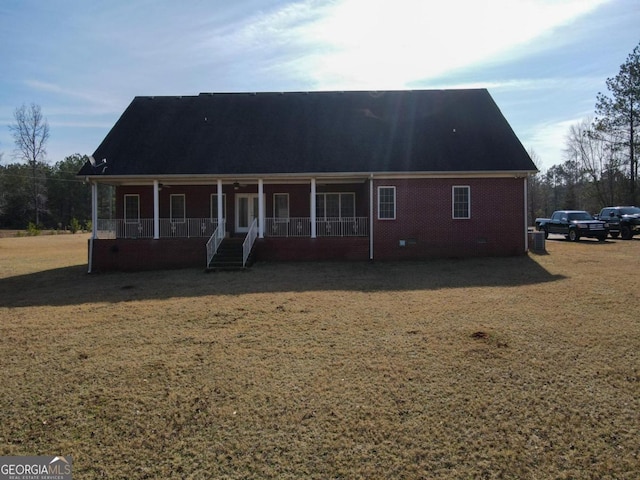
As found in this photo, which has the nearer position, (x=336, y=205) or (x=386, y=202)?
(x=386, y=202)

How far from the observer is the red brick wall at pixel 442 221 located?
Result: 17281mm

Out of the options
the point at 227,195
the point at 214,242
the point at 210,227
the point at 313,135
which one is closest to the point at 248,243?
the point at 214,242

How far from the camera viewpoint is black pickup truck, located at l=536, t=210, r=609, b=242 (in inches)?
890

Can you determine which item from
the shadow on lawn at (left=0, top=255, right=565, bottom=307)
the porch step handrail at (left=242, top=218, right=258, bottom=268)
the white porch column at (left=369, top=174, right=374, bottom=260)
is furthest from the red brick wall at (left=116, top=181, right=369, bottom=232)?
the shadow on lawn at (left=0, top=255, right=565, bottom=307)

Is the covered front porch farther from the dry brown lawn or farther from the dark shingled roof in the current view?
the dry brown lawn

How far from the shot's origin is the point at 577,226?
2283 cm

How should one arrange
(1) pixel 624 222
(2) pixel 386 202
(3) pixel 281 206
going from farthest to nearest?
(1) pixel 624 222
(3) pixel 281 206
(2) pixel 386 202

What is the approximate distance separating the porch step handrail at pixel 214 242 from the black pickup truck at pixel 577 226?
1751 centimetres

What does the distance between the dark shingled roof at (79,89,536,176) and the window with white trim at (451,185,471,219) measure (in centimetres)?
93

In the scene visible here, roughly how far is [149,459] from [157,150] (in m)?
16.8

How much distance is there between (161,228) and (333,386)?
588 inches

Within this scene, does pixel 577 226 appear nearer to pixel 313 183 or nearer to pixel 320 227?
pixel 320 227

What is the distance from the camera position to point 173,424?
14.6ft

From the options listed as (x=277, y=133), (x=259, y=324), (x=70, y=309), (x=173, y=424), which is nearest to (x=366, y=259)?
(x=277, y=133)
